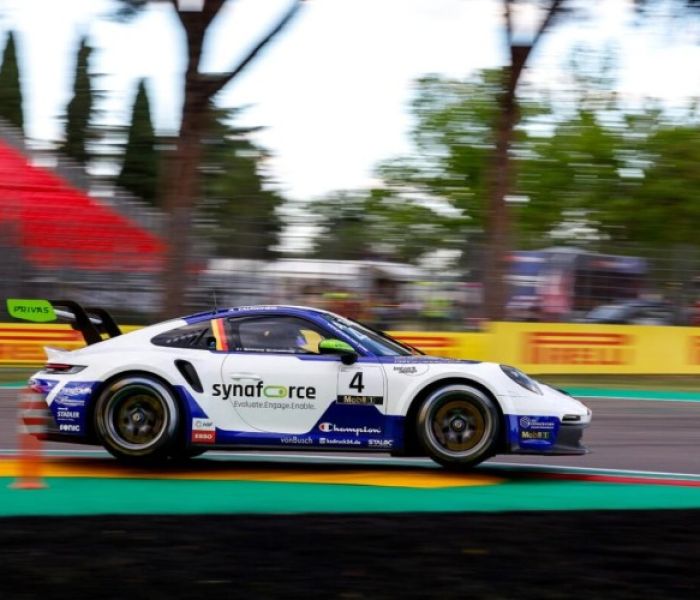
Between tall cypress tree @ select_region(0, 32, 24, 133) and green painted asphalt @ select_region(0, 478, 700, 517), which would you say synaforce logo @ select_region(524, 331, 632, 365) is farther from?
tall cypress tree @ select_region(0, 32, 24, 133)

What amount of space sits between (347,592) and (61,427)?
434cm

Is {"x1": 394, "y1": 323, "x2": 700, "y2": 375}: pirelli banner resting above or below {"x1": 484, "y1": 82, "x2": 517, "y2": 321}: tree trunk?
below

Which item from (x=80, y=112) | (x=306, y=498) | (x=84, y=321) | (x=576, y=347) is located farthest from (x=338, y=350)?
(x=80, y=112)

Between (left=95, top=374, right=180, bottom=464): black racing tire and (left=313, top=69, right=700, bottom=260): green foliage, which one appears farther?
(left=313, top=69, right=700, bottom=260): green foliage

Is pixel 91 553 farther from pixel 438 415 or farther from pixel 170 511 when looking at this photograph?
pixel 438 415

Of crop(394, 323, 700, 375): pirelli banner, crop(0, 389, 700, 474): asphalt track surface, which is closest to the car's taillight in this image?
crop(0, 389, 700, 474): asphalt track surface

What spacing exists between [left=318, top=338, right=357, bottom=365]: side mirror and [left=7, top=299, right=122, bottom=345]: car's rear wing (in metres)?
1.87

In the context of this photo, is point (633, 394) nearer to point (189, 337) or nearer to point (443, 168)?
point (189, 337)

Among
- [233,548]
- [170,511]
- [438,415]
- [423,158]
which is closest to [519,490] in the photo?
[438,415]

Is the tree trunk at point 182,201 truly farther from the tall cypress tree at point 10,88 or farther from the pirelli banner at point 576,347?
the tall cypress tree at point 10,88

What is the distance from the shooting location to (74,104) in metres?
54.2

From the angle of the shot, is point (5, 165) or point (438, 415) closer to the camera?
point (438, 415)

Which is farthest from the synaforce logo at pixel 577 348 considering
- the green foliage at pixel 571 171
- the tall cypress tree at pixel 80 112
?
the tall cypress tree at pixel 80 112

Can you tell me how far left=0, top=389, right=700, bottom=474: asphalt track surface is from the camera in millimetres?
9844
